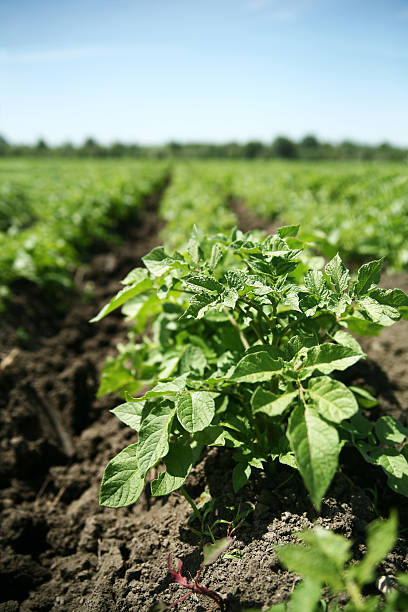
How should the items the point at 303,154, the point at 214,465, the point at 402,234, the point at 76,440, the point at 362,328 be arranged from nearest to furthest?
the point at 362,328
the point at 214,465
the point at 76,440
the point at 402,234
the point at 303,154

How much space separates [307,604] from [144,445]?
67 centimetres

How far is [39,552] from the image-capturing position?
6.32ft

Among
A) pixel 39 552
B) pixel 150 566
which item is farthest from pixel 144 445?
pixel 39 552

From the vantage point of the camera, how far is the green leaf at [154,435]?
120 cm

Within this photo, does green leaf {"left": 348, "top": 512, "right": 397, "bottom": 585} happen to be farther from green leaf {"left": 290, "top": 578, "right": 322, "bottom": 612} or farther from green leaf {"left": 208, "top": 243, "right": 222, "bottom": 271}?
green leaf {"left": 208, "top": 243, "right": 222, "bottom": 271}

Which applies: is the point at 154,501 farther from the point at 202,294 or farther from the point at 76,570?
the point at 202,294

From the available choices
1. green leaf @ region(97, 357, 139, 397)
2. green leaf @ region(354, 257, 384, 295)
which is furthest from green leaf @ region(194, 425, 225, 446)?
green leaf @ region(97, 357, 139, 397)

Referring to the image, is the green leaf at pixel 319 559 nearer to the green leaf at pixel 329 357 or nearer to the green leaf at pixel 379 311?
the green leaf at pixel 329 357

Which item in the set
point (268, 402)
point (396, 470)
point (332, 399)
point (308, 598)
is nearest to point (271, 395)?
point (268, 402)

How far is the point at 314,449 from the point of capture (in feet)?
3.14

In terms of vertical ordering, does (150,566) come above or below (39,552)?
above

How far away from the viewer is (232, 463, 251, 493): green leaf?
137 centimetres

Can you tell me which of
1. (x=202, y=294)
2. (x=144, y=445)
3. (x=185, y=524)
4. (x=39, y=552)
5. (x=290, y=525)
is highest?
(x=202, y=294)

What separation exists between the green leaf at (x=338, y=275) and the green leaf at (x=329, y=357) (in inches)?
10.9
